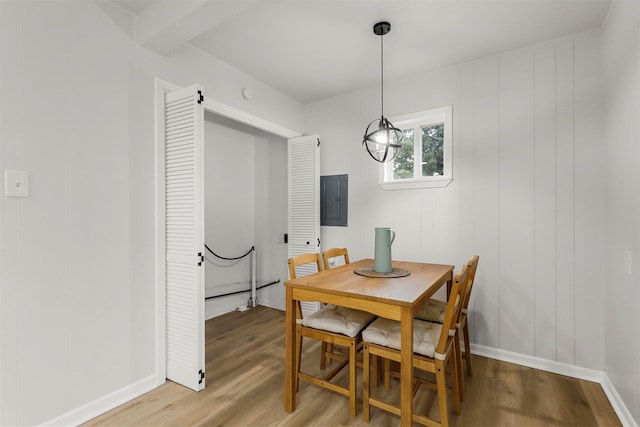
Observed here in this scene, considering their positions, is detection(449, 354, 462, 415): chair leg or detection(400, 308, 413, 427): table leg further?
detection(449, 354, 462, 415): chair leg

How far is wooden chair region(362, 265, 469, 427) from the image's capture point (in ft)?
5.37

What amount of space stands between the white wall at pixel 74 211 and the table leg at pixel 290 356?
1035 millimetres

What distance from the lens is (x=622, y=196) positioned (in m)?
1.92

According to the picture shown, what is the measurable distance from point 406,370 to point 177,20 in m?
2.43

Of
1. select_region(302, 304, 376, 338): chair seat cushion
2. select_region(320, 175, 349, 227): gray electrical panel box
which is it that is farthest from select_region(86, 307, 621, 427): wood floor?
select_region(320, 175, 349, 227): gray electrical panel box

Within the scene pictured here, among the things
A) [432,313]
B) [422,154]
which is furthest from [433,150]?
[432,313]

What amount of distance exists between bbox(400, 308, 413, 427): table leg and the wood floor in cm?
31

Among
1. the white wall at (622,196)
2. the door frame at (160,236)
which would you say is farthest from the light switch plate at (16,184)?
the white wall at (622,196)

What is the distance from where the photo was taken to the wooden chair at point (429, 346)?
1638 mm

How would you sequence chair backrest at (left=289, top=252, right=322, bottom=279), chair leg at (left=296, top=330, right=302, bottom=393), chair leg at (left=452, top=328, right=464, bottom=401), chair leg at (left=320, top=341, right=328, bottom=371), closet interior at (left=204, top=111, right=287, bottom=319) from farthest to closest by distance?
1. closet interior at (left=204, top=111, right=287, bottom=319)
2. chair leg at (left=320, top=341, right=328, bottom=371)
3. chair backrest at (left=289, top=252, right=322, bottom=279)
4. chair leg at (left=296, top=330, right=302, bottom=393)
5. chair leg at (left=452, top=328, right=464, bottom=401)

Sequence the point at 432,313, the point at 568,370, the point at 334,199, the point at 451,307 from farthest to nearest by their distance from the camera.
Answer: the point at 334,199 < the point at 568,370 < the point at 432,313 < the point at 451,307

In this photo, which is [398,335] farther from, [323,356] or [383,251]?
[323,356]

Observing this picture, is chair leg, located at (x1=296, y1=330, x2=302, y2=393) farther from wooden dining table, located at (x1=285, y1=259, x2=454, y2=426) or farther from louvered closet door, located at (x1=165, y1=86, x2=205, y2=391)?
louvered closet door, located at (x1=165, y1=86, x2=205, y2=391)

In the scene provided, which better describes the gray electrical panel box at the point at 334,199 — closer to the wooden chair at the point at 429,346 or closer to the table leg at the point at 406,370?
the wooden chair at the point at 429,346
